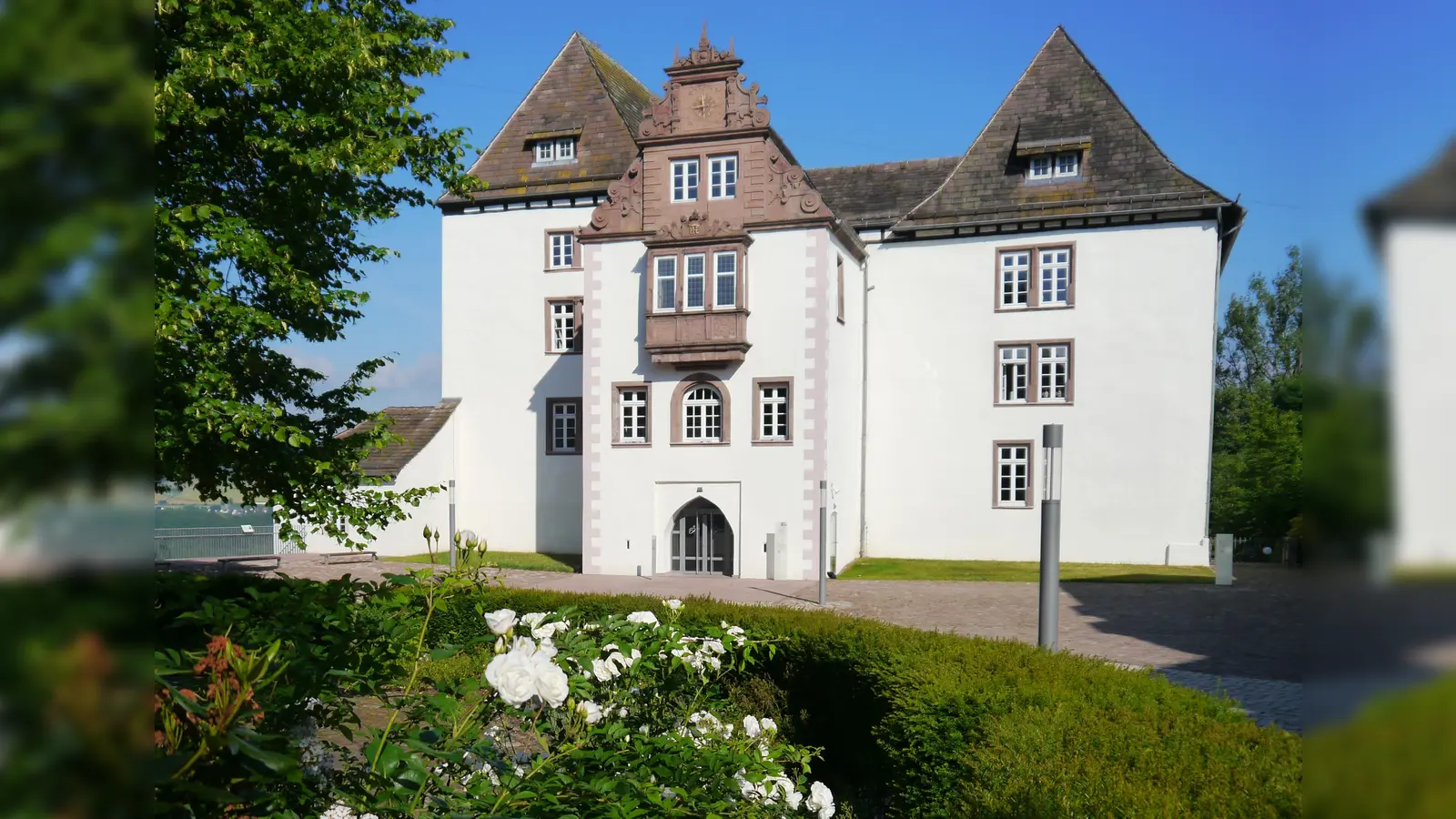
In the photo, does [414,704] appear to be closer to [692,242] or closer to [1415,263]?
[1415,263]

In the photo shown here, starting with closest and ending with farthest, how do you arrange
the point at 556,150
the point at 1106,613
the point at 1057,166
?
the point at 1106,613, the point at 1057,166, the point at 556,150

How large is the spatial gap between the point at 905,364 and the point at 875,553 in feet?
16.8

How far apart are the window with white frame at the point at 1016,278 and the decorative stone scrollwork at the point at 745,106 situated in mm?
7484

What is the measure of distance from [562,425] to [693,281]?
275 inches

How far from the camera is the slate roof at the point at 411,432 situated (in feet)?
90.0

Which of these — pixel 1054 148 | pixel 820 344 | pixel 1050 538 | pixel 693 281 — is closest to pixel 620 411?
pixel 693 281

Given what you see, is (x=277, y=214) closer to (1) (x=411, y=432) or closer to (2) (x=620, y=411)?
(2) (x=620, y=411)

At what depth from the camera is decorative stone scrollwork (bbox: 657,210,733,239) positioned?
75.1ft

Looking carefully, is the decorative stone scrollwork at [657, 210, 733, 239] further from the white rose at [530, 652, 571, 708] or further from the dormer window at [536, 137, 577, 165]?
the white rose at [530, 652, 571, 708]

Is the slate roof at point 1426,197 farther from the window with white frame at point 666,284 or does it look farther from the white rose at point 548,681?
the window with white frame at point 666,284

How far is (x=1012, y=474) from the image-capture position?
2527cm

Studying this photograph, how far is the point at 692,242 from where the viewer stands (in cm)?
2303

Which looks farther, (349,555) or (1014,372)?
Result: (349,555)

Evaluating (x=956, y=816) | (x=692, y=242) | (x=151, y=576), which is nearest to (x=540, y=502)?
(x=692, y=242)
